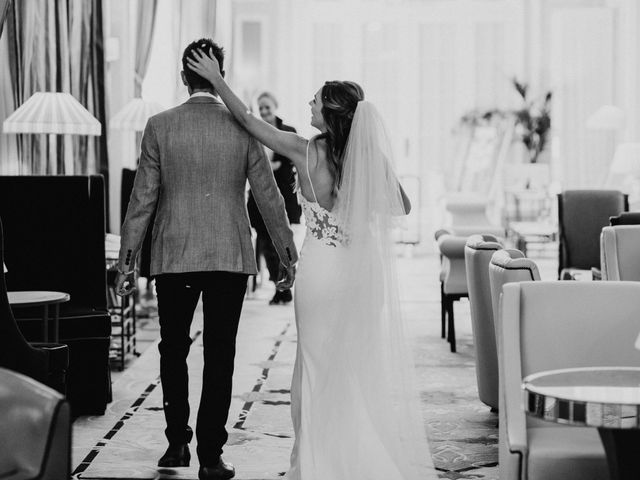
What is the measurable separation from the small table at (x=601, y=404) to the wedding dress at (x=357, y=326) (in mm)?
1290

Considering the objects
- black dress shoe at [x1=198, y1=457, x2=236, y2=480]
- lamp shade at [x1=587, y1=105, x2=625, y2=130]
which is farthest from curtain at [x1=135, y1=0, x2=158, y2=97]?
lamp shade at [x1=587, y1=105, x2=625, y2=130]

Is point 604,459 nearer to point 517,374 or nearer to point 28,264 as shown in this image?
point 517,374

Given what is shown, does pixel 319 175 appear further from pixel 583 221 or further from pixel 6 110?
pixel 583 221

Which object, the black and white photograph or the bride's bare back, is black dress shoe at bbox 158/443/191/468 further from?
the bride's bare back

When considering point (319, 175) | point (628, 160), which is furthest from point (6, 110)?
point (628, 160)

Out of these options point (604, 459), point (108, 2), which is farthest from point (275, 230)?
point (108, 2)

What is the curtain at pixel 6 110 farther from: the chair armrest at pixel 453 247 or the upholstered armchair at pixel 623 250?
the upholstered armchair at pixel 623 250

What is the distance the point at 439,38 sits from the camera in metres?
15.9

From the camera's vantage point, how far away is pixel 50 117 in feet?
20.9

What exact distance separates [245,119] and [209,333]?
2.75ft

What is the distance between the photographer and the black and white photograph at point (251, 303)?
3.30 meters

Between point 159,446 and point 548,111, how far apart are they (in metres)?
11.5

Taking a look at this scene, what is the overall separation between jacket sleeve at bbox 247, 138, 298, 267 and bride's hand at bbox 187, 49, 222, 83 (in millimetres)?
287

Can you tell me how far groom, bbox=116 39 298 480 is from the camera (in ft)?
13.3
